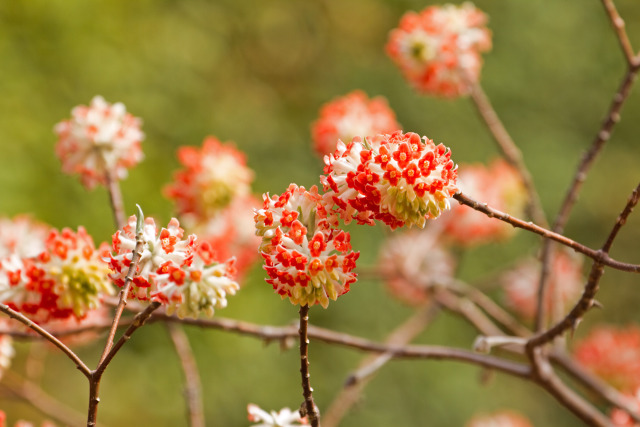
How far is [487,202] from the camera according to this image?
1479mm

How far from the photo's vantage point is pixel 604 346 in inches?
51.3

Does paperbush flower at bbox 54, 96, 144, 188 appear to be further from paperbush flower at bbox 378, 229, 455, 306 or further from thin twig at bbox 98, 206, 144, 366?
paperbush flower at bbox 378, 229, 455, 306

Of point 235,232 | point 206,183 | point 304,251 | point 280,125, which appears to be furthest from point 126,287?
point 280,125

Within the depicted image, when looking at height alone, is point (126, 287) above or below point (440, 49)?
below

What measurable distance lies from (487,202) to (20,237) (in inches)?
37.8

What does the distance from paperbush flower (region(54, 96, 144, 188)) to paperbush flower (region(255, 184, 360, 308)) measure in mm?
495

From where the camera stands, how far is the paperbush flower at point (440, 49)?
116 cm

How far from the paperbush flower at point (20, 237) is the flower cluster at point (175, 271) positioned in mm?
384

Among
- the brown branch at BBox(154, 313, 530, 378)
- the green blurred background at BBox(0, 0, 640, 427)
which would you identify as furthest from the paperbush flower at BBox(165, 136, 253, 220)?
the green blurred background at BBox(0, 0, 640, 427)

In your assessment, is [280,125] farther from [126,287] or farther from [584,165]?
[126,287]

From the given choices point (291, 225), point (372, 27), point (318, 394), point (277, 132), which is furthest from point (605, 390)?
point (372, 27)

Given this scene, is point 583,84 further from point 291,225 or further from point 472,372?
point 291,225

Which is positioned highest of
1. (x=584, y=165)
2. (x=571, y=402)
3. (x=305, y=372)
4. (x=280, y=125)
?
(x=280, y=125)

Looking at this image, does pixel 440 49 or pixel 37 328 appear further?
pixel 440 49
